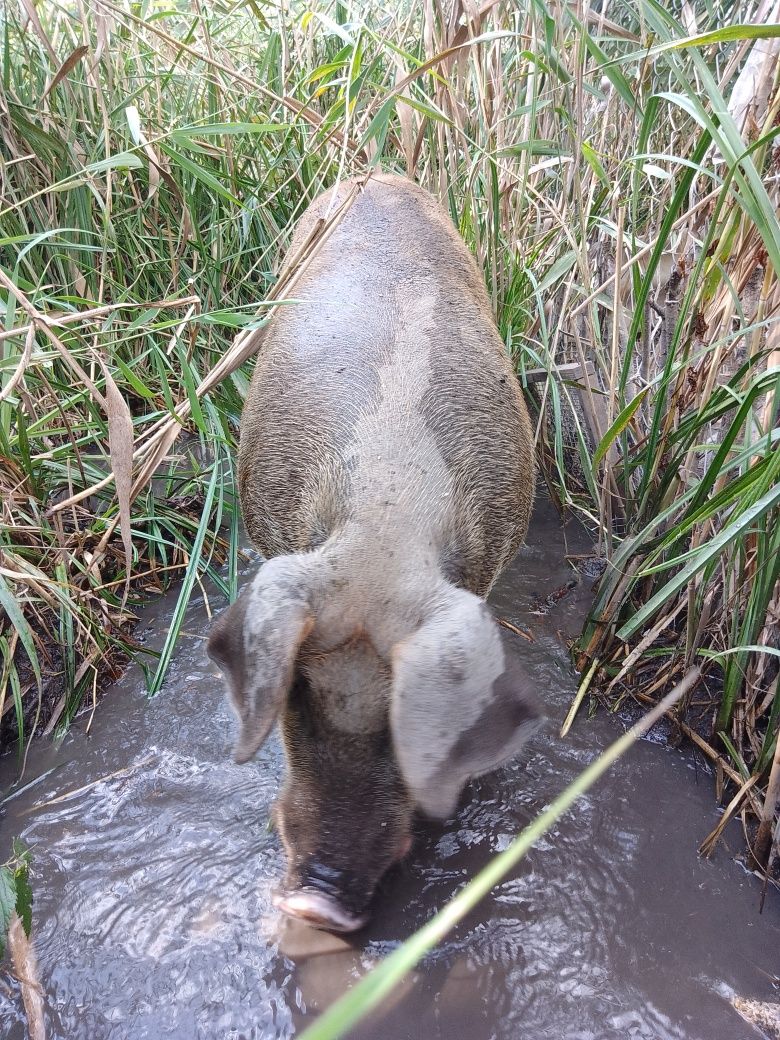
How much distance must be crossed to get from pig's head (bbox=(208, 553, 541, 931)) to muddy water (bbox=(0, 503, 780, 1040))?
0.21m

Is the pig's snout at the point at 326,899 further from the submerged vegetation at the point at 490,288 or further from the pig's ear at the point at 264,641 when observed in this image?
the submerged vegetation at the point at 490,288

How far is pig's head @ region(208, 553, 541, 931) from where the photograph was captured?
5.93 ft

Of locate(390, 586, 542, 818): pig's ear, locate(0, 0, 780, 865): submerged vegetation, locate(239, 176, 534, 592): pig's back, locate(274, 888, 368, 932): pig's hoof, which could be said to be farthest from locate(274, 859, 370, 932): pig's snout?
locate(0, 0, 780, 865): submerged vegetation

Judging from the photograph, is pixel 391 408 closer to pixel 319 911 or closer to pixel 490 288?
pixel 319 911

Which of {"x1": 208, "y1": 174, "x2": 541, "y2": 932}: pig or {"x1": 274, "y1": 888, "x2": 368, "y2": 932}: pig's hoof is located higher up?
{"x1": 208, "y1": 174, "x2": 541, "y2": 932}: pig

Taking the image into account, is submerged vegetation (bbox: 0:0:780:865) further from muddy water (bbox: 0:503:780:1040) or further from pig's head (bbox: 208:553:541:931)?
pig's head (bbox: 208:553:541:931)

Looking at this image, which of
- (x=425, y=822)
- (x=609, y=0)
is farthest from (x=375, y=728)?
(x=609, y=0)

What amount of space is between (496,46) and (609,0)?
22.0 inches

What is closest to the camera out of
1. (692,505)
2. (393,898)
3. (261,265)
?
(393,898)

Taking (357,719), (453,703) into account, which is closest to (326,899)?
(357,719)

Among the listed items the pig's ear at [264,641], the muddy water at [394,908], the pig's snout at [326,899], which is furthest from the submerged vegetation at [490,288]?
the pig's snout at [326,899]

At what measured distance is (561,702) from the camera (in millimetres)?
2826

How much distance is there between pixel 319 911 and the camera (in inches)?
79.7

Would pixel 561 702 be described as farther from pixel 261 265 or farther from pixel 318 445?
pixel 261 265
